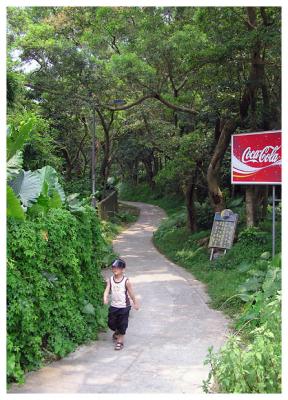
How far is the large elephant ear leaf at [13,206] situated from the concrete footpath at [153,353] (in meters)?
1.93

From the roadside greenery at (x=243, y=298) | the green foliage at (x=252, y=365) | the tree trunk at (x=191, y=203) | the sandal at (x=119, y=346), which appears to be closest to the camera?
the green foliage at (x=252, y=365)

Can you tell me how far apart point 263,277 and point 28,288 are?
503 centimetres

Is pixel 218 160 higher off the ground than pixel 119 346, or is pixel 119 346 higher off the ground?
pixel 218 160

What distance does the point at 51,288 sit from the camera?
657 cm

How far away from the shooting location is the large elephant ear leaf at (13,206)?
18.3ft

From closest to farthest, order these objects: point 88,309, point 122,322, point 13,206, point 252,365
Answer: point 252,365, point 13,206, point 122,322, point 88,309

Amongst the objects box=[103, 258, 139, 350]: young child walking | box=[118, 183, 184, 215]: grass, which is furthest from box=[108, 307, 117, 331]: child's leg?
box=[118, 183, 184, 215]: grass

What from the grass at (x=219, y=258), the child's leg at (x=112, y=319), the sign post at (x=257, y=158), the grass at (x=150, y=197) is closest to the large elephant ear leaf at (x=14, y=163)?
the child's leg at (x=112, y=319)

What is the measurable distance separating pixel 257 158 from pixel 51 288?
6.72m

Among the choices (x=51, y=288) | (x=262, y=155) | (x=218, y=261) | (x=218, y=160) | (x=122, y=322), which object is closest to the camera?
(x=51, y=288)

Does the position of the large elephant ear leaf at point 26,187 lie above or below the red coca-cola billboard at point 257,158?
below

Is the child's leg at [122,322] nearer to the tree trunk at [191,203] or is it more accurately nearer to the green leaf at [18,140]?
the green leaf at [18,140]

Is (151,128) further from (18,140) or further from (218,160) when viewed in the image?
(18,140)

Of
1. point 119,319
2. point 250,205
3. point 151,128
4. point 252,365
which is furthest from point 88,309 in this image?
point 151,128
